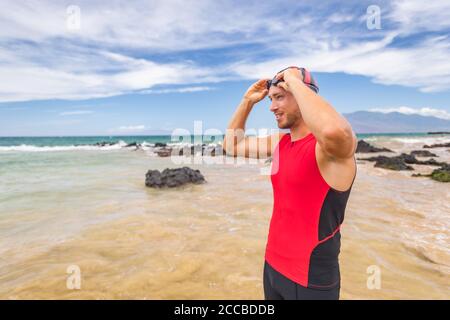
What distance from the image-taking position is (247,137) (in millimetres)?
3160

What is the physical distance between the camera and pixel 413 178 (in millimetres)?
16141

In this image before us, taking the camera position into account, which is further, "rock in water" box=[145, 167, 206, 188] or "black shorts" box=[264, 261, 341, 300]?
"rock in water" box=[145, 167, 206, 188]

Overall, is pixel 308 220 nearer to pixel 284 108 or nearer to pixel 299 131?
pixel 299 131

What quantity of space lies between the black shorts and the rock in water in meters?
11.1

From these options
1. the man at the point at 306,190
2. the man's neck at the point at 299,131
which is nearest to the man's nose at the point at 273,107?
Answer: the man at the point at 306,190

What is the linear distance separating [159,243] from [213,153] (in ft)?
88.0

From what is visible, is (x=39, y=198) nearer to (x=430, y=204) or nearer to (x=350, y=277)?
(x=350, y=277)

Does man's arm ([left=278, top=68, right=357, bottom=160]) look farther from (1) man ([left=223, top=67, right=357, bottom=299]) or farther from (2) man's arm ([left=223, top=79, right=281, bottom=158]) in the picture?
(2) man's arm ([left=223, top=79, right=281, bottom=158])

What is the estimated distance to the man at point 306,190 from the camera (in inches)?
77.7

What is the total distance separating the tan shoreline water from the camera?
15.2ft

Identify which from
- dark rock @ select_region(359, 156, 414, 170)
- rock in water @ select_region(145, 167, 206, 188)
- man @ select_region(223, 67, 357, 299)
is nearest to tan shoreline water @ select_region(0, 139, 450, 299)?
rock in water @ select_region(145, 167, 206, 188)

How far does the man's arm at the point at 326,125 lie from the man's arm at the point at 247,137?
0.77 metres

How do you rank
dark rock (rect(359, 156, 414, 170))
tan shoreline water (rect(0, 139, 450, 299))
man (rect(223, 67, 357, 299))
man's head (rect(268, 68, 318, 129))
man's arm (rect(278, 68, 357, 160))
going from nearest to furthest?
man's arm (rect(278, 68, 357, 160)), man (rect(223, 67, 357, 299)), man's head (rect(268, 68, 318, 129)), tan shoreline water (rect(0, 139, 450, 299)), dark rock (rect(359, 156, 414, 170))
